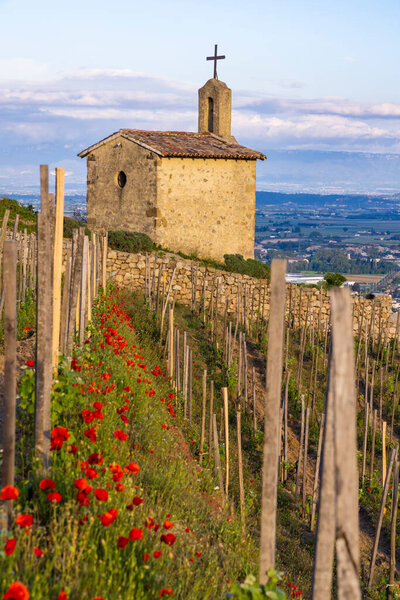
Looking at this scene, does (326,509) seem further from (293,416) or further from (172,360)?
(293,416)

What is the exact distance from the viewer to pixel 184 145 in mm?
23531

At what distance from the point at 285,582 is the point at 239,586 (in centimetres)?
317

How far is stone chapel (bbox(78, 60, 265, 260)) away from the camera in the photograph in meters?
22.4

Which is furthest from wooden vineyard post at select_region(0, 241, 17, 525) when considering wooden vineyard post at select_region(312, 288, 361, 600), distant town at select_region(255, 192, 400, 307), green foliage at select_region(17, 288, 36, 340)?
distant town at select_region(255, 192, 400, 307)

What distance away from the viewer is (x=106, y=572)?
3.32m

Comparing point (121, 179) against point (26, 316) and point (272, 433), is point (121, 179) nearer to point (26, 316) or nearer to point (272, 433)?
point (26, 316)

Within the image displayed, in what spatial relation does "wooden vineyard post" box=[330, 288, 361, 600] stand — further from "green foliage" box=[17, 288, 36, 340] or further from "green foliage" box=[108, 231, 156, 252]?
"green foliage" box=[108, 231, 156, 252]

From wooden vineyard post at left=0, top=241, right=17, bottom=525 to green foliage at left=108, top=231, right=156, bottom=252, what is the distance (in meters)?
16.7

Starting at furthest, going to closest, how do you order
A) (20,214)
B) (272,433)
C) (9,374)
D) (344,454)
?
(20,214)
(9,374)
(272,433)
(344,454)

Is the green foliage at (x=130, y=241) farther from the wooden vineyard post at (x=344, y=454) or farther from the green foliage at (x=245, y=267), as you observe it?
the wooden vineyard post at (x=344, y=454)

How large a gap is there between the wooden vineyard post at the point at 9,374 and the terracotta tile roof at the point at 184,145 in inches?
730

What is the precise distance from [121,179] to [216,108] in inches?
228

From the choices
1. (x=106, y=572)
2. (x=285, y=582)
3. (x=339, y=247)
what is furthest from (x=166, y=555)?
(x=339, y=247)

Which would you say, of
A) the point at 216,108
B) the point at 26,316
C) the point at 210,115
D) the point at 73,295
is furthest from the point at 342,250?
the point at 73,295
